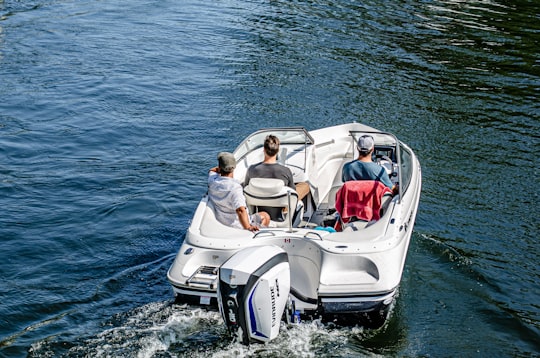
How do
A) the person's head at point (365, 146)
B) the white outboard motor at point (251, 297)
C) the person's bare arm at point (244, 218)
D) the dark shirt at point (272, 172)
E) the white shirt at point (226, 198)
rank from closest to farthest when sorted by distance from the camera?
the white outboard motor at point (251, 297), the person's bare arm at point (244, 218), the white shirt at point (226, 198), the dark shirt at point (272, 172), the person's head at point (365, 146)

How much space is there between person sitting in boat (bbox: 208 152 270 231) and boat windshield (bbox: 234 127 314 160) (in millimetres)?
1358

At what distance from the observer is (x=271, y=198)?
828cm

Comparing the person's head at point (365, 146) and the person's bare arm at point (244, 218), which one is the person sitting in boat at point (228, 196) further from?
the person's head at point (365, 146)

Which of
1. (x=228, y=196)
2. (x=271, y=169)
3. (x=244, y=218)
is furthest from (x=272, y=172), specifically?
(x=244, y=218)

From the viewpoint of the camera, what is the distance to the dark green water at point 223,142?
761cm

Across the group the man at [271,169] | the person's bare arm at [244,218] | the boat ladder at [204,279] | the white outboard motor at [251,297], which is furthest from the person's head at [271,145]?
the white outboard motor at [251,297]

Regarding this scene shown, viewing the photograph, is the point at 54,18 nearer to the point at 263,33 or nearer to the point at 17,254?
the point at 263,33

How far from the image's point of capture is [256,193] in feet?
27.3

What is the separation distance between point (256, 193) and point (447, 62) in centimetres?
1157

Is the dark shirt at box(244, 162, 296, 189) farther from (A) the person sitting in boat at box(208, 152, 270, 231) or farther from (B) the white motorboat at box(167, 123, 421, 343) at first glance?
(A) the person sitting in boat at box(208, 152, 270, 231)

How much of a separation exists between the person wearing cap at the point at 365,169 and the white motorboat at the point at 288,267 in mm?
292

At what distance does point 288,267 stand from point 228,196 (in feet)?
4.83

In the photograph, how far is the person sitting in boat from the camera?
780 cm

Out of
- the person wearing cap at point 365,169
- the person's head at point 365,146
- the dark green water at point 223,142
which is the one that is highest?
the person's head at point 365,146
